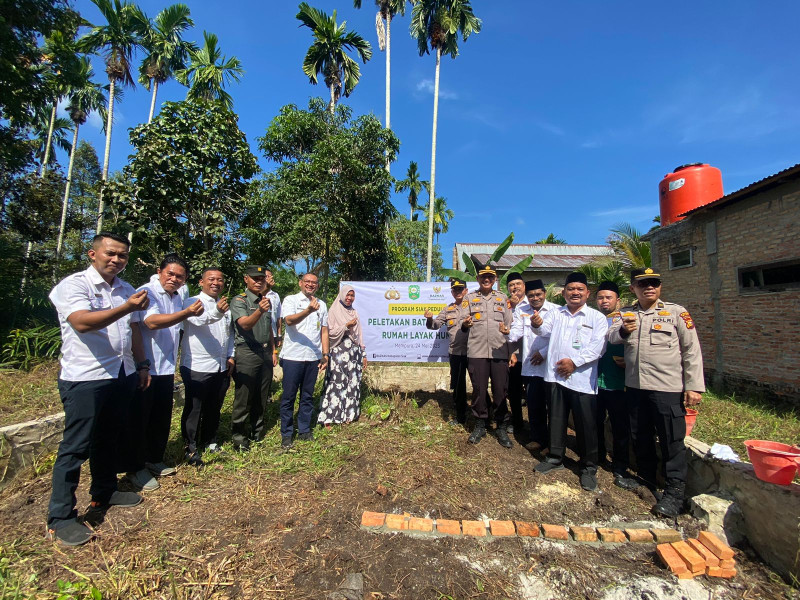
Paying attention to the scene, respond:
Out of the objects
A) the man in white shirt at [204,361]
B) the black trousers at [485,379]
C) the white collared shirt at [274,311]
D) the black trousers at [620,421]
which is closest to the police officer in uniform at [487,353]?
the black trousers at [485,379]

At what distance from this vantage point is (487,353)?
12.4 ft

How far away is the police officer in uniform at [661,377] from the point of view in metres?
2.74

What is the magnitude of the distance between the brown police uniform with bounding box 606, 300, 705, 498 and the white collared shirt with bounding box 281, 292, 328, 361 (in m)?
2.96

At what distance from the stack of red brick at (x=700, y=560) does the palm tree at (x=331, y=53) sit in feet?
51.7

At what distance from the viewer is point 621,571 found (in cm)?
215

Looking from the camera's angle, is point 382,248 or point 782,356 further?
point 382,248

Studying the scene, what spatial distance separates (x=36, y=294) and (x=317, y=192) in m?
5.62

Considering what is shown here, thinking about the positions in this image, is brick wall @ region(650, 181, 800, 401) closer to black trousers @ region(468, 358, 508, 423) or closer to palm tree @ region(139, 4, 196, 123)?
black trousers @ region(468, 358, 508, 423)

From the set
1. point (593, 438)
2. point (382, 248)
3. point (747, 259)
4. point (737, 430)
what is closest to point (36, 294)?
point (382, 248)

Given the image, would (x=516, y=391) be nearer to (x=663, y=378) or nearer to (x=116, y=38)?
(x=663, y=378)

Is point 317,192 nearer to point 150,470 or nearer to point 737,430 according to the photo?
point 150,470

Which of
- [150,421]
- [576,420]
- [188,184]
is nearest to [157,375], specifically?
[150,421]

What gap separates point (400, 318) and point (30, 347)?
574 centimetres

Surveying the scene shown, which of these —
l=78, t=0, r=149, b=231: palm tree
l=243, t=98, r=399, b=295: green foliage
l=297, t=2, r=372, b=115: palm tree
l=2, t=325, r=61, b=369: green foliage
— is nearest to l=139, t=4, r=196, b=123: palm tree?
l=78, t=0, r=149, b=231: palm tree
